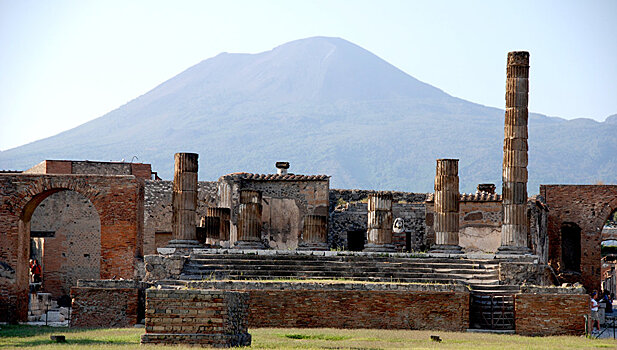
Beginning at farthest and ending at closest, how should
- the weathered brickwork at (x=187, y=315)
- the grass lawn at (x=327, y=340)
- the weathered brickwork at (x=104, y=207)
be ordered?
the weathered brickwork at (x=104, y=207) < the grass lawn at (x=327, y=340) < the weathered brickwork at (x=187, y=315)

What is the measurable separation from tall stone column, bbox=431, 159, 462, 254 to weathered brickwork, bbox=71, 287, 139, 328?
981 centimetres

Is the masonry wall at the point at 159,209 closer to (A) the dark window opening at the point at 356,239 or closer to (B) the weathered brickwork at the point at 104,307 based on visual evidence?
(A) the dark window opening at the point at 356,239

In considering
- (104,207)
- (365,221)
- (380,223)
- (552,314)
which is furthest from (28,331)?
(365,221)

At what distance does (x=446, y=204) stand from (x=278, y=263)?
599 cm

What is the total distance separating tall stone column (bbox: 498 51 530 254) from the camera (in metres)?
28.1

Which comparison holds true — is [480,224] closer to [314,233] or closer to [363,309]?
[314,233]

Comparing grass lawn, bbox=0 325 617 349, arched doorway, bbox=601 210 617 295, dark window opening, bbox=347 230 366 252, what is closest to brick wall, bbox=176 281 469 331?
grass lawn, bbox=0 325 617 349

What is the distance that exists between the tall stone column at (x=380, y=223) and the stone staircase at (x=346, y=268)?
2.51 meters

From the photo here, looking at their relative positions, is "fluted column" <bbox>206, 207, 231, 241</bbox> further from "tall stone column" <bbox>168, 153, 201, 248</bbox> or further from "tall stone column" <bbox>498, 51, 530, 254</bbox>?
"tall stone column" <bbox>498, 51, 530, 254</bbox>

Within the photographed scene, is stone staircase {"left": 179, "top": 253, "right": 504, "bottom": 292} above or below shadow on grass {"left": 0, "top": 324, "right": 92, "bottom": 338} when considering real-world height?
above

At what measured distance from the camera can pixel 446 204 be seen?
95.8ft

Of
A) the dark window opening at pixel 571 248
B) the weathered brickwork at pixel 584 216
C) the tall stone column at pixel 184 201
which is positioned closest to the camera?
the tall stone column at pixel 184 201

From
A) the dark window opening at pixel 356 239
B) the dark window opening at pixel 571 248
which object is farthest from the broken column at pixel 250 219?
the dark window opening at pixel 571 248

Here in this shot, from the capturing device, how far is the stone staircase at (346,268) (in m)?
25.0
